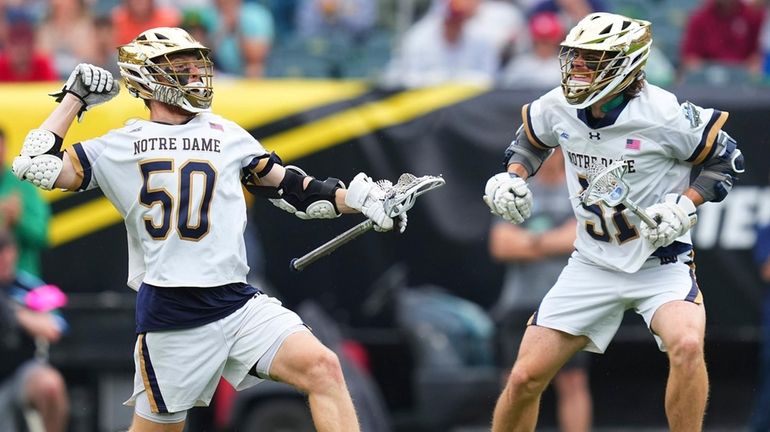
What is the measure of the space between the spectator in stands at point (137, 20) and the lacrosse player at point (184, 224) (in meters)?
4.76

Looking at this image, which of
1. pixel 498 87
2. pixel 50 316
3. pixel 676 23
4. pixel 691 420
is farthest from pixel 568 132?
pixel 676 23

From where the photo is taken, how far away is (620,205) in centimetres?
761

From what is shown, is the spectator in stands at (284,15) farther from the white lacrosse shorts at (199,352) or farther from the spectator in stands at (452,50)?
the white lacrosse shorts at (199,352)

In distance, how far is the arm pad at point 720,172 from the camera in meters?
7.60

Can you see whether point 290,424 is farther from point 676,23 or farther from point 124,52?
point 676,23

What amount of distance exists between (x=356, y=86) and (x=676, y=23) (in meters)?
3.41

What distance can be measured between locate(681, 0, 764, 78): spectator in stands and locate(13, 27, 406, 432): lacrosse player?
18.4 feet

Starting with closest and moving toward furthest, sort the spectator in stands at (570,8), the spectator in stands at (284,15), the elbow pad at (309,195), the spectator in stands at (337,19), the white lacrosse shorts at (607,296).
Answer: the elbow pad at (309,195), the white lacrosse shorts at (607,296), the spectator in stands at (570,8), the spectator in stands at (337,19), the spectator in stands at (284,15)

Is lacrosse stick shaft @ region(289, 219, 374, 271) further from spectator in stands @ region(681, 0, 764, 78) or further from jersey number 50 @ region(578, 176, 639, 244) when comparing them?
spectator in stands @ region(681, 0, 764, 78)

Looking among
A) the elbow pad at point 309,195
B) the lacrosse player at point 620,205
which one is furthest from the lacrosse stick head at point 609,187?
the elbow pad at point 309,195

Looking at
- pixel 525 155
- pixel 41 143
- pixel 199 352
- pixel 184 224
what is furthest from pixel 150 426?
pixel 525 155

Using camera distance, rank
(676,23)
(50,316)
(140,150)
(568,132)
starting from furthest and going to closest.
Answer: (676,23) < (50,316) < (568,132) < (140,150)

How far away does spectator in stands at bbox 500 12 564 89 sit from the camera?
38.2 feet

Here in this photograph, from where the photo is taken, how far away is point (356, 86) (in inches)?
444
